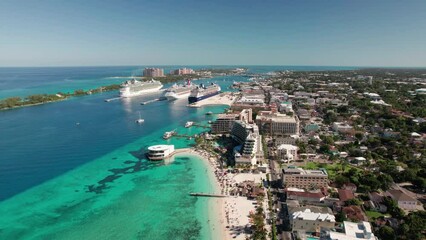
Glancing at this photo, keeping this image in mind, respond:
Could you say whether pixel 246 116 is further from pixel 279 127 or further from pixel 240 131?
pixel 240 131

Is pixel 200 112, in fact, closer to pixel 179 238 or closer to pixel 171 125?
pixel 171 125

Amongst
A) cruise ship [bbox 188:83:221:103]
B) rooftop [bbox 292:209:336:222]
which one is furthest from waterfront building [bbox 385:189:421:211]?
cruise ship [bbox 188:83:221:103]

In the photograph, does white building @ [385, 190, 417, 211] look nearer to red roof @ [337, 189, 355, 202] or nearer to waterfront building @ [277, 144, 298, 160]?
red roof @ [337, 189, 355, 202]

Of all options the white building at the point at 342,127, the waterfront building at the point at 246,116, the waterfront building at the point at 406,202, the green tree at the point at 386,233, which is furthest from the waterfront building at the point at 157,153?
the white building at the point at 342,127

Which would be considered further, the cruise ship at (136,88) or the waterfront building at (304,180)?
the cruise ship at (136,88)

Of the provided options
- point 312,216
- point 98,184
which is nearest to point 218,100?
point 98,184

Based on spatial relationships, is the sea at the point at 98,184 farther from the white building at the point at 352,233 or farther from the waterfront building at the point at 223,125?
the white building at the point at 352,233

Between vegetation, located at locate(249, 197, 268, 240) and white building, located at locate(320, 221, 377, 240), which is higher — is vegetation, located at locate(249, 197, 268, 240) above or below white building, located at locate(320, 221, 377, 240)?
below
